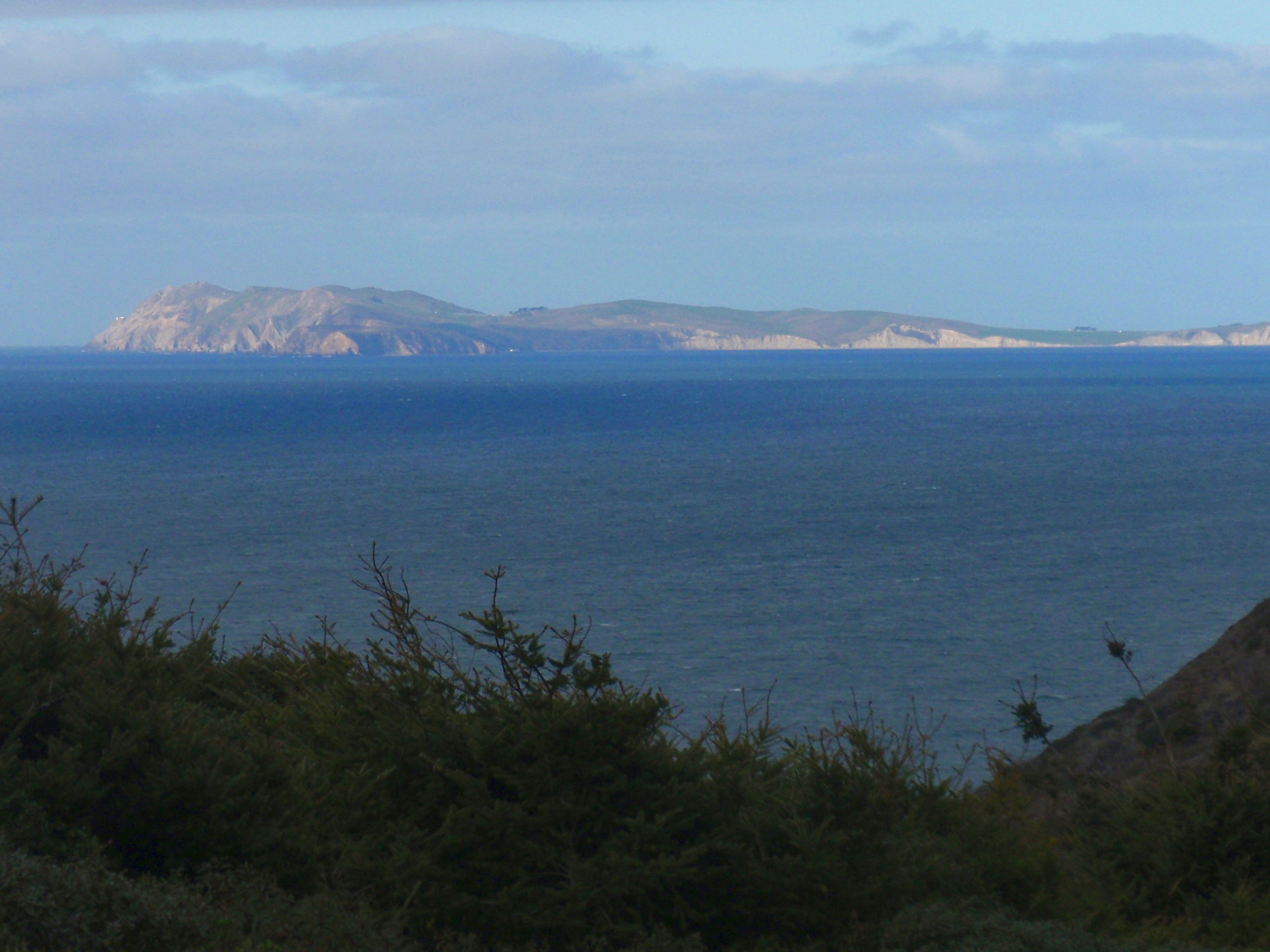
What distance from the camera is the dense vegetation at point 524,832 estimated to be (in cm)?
771

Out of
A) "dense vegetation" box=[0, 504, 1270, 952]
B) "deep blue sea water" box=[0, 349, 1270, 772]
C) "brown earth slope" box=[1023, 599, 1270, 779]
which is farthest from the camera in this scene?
"deep blue sea water" box=[0, 349, 1270, 772]

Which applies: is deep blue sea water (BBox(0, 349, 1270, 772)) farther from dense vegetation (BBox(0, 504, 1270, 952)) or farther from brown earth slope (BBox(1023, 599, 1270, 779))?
dense vegetation (BBox(0, 504, 1270, 952))

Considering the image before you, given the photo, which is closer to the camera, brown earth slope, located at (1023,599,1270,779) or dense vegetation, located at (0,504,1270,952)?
dense vegetation, located at (0,504,1270,952)

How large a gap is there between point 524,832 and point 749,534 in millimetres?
45908

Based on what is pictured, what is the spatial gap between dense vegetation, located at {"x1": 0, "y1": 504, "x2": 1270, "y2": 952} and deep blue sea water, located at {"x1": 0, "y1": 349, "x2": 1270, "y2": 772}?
9.67 m

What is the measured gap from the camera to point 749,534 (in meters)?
53.8

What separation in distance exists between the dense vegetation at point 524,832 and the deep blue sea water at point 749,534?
9.67 m

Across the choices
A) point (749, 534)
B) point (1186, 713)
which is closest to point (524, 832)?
point (1186, 713)

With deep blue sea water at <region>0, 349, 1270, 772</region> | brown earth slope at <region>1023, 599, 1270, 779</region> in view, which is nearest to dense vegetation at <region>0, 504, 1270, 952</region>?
brown earth slope at <region>1023, 599, 1270, 779</region>

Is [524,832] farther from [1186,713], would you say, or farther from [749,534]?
[749,534]

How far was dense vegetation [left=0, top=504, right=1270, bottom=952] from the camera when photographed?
25.3ft

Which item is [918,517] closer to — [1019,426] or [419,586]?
[419,586]

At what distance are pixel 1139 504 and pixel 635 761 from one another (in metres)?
58.3

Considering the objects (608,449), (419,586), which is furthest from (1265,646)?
(608,449)
